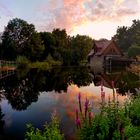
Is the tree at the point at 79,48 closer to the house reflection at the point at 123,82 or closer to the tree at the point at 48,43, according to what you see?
the tree at the point at 48,43

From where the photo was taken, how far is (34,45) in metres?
87.8

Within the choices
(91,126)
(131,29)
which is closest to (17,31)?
(131,29)

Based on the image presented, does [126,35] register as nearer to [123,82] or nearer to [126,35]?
[126,35]

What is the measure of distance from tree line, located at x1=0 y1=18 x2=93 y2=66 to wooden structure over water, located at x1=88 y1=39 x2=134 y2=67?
6.51 metres

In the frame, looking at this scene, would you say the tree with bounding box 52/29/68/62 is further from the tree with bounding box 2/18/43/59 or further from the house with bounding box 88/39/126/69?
the house with bounding box 88/39/126/69

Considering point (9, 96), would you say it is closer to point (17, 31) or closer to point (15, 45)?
point (15, 45)

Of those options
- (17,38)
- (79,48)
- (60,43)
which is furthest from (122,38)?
(17,38)

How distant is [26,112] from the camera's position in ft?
59.2

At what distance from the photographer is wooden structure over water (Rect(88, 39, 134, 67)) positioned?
85312mm

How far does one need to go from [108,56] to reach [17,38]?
25.3 metres

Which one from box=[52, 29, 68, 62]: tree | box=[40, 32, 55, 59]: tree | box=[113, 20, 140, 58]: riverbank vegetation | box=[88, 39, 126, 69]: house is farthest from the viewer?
box=[113, 20, 140, 58]: riverbank vegetation

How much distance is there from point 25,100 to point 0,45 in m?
67.7

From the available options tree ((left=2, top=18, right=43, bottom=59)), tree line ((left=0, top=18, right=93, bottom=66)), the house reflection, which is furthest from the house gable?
the house reflection

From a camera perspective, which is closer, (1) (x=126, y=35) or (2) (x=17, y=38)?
(2) (x=17, y=38)
